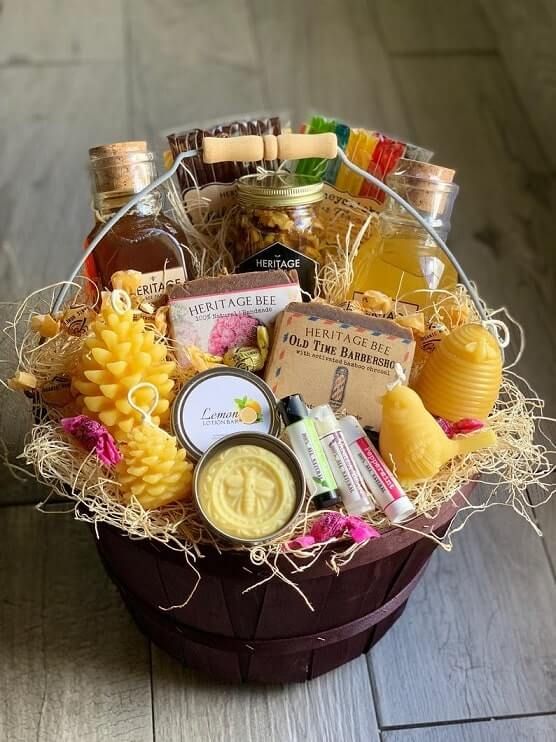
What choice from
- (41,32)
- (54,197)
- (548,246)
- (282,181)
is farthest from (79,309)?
(41,32)

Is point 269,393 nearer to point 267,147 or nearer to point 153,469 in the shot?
point 153,469

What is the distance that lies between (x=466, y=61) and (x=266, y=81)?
0.58 m

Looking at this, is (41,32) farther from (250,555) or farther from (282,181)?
(250,555)

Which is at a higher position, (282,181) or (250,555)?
A: (282,181)

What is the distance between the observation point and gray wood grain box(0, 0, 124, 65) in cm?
217

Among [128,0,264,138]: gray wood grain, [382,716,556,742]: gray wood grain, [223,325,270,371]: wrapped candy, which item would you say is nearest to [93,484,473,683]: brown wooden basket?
[382,716,556,742]: gray wood grain

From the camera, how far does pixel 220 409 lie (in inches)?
33.3

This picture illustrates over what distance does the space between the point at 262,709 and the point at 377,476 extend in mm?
432

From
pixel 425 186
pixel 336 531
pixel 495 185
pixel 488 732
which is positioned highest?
pixel 425 186

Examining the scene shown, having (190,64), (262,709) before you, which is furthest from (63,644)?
(190,64)

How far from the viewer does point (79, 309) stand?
956mm

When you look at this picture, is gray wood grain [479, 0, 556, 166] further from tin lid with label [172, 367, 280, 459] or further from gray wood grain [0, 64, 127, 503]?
tin lid with label [172, 367, 280, 459]

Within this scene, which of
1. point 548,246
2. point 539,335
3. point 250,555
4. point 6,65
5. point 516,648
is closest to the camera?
point 250,555

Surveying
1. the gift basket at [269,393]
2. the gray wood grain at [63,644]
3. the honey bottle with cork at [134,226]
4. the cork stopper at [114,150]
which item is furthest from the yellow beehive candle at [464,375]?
the gray wood grain at [63,644]
